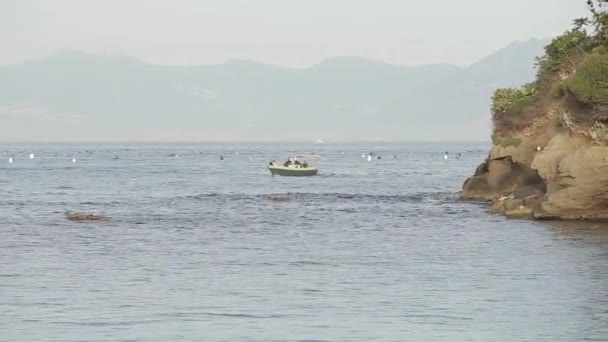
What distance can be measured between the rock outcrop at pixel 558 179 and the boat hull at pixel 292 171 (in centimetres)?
3504

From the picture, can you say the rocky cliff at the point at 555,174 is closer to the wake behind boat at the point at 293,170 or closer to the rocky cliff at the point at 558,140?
the rocky cliff at the point at 558,140

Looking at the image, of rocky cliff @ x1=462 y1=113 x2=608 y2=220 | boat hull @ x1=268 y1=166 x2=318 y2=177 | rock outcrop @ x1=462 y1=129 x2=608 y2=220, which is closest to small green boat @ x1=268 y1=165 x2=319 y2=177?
boat hull @ x1=268 y1=166 x2=318 y2=177

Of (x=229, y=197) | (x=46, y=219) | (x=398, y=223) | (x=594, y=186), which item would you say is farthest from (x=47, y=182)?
(x=594, y=186)

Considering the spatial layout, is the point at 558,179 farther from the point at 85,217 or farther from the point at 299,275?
the point at 85,217

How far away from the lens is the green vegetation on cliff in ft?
141

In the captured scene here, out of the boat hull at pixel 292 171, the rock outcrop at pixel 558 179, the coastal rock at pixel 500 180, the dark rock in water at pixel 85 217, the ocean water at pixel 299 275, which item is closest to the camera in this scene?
the ocean water at pixel 299 275

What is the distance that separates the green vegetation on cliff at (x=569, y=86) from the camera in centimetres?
4306

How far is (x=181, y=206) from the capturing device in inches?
2140

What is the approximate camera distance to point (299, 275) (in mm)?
28203

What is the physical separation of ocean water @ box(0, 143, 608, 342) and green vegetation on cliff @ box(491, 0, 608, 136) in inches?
196

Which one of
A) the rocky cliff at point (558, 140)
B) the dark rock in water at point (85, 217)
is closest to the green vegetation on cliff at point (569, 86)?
the rocky cliff at point (558, 140)

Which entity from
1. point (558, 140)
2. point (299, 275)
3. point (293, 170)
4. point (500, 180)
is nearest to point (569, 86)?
point (558, 140)

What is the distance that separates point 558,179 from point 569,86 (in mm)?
4270

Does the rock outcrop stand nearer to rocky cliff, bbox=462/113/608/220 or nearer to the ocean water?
rocky cliff, bbox=462/113/608/220
